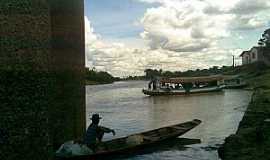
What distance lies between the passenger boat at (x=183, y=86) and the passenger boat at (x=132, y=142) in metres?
41.4

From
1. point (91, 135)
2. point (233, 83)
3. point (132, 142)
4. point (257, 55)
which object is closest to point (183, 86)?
point (233, 83)

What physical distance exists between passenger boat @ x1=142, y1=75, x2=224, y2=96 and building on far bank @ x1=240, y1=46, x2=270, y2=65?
79.0 feet

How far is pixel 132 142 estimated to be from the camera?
18.4 metres

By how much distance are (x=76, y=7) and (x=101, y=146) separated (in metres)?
5.61

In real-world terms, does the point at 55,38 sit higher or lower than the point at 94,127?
higher

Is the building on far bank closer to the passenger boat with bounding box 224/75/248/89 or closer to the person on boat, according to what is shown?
the passenger boat with bounding box 224/75/248/89

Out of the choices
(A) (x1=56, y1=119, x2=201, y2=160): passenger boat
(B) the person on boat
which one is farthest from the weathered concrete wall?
(B) the person on boat

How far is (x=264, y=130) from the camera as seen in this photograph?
15273mm

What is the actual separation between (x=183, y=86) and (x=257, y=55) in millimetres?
36782

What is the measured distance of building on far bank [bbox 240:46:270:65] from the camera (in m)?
92.2

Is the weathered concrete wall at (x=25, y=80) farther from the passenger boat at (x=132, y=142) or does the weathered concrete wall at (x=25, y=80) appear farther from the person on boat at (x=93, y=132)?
the person on boat at (x=93, y=132)

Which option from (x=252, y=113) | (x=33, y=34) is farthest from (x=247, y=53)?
(x=33, y=34)

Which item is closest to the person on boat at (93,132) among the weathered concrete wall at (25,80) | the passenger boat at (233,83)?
the weathered concrete wall at (25,80)

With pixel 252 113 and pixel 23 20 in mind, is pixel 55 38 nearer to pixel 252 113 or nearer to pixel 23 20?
pixel 23 20
